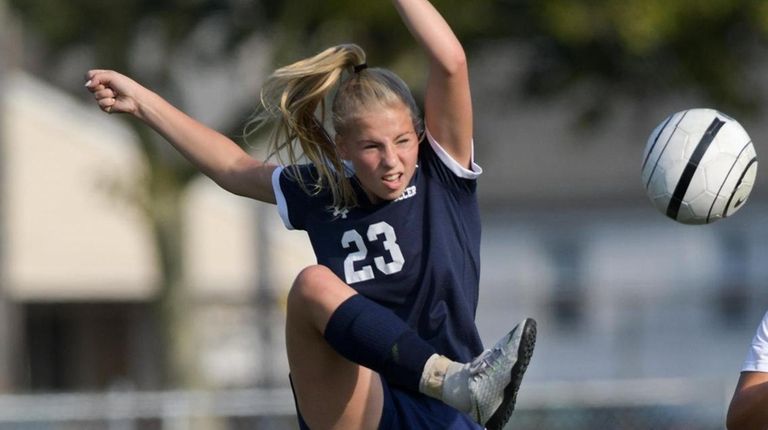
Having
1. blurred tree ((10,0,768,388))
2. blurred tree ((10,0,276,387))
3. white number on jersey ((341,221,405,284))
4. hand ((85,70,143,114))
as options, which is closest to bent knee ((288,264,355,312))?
Answer: white number on jersey ((341,221,405,284))

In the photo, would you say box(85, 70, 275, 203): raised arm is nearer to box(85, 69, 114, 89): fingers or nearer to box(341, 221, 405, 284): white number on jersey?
box(85, 69, 114, 89): fingers

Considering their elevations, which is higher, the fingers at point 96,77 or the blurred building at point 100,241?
the fingers at point 96,77

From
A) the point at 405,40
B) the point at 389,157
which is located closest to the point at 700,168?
the point at 389,157

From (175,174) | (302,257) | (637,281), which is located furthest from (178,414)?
(637,281)

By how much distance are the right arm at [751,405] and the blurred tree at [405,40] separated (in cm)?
748

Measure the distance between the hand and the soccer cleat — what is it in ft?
5.17

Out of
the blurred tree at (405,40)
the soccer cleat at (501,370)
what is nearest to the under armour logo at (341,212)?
the soccer cleat at (501,370)

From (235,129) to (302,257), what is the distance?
20.3ft

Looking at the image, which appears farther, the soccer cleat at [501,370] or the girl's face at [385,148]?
the girl's face at [385,148]

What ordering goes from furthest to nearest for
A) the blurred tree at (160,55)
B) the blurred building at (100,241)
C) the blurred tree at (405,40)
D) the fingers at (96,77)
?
the blurred building at (100,241), the blurred tree at (160,55), the blurred tree at (405,40), the fingers at (96,77)

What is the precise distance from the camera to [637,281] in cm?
2269

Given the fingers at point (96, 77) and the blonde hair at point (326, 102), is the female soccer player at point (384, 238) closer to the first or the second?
the blonde hair at point (326, 102)

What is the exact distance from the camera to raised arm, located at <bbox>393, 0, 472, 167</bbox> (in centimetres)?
466

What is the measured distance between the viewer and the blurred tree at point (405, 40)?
1211 centimetres
